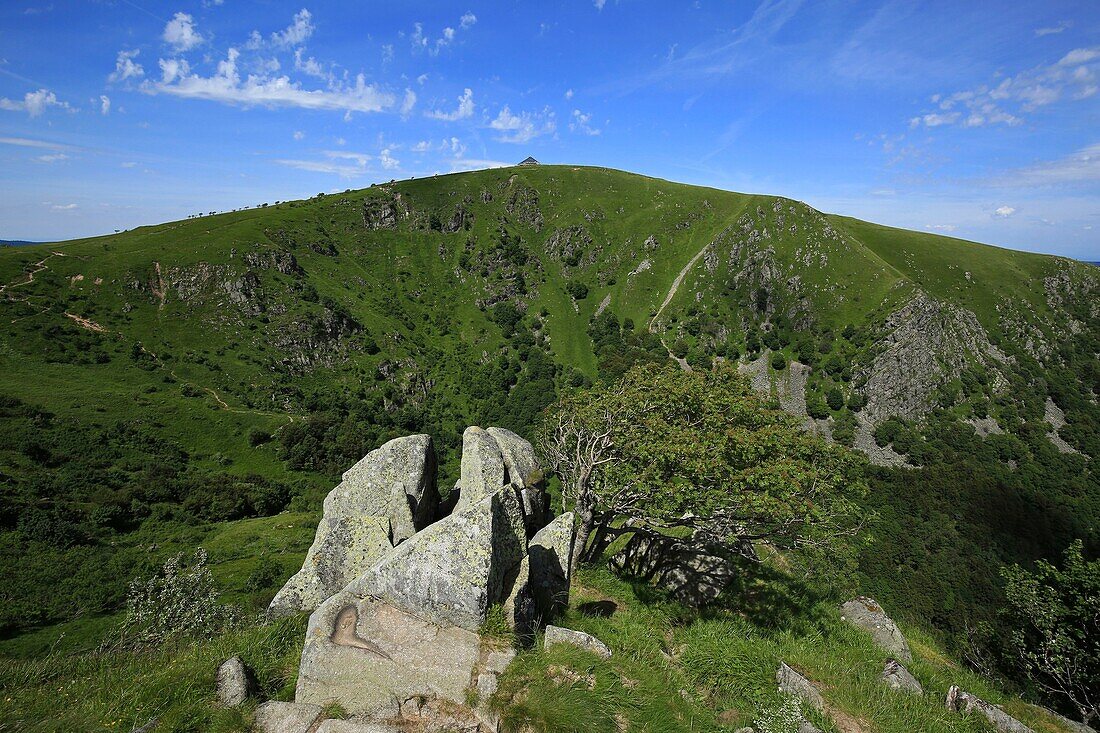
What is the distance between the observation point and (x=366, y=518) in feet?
55.2

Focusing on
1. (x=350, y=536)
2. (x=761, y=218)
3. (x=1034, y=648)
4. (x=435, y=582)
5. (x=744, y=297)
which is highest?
(x=761, y=218)

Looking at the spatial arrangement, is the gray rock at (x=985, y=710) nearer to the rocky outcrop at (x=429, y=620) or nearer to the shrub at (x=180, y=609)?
the rocky outcrop at (x=429, y=620)

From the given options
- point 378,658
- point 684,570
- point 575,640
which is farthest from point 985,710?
point 378,658

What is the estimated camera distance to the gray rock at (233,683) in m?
9.05

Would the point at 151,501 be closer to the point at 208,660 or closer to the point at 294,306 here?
the point at 294,306

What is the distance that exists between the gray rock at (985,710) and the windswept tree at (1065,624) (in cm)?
1900

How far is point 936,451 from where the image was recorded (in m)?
133

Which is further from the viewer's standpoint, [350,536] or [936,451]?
[936,451]

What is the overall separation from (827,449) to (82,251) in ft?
678

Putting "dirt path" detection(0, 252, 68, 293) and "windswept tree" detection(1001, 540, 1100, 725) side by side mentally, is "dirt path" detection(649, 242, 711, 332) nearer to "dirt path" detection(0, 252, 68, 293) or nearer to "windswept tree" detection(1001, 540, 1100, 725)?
"windswept tree" detection(1001, 540, 1100, 725)

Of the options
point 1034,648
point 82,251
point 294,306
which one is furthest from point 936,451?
point 82,251

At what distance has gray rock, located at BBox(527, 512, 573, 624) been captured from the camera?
13406 millimetres

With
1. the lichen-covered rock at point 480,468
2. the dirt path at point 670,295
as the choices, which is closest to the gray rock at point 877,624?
the lichen-covered rock at point 480,468

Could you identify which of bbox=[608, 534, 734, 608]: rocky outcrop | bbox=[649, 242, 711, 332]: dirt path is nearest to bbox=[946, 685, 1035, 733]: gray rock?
bbox=[608, 534, 734, 608]: rocky outcrop
